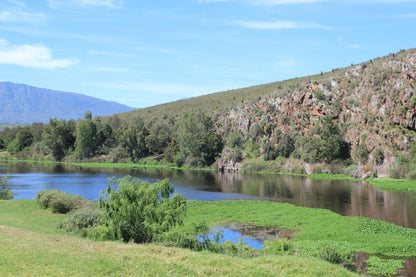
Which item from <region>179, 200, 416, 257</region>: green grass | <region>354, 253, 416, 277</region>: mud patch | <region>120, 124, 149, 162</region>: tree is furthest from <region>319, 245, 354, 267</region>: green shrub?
<region>120, 124, 149, 162</region>: tree

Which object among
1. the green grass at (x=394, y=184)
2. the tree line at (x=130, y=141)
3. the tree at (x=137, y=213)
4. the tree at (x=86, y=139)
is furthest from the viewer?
the tree at (x=86, y=139)

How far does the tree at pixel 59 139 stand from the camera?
13812cm

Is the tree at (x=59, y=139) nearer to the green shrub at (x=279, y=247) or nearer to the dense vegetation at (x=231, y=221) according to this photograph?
the dense vegetation at (x=231, y=221)

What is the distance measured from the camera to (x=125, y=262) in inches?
692

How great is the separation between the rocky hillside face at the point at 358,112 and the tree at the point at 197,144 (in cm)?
859

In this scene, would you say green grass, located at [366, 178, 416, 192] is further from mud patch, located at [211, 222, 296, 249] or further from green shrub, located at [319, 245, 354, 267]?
green shrub, located at [319, 245, 354, 267]

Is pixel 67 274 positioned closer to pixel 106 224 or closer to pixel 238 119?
pixel 106 224

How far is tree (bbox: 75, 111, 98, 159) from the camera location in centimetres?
13362

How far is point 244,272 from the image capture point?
17203 millimetres

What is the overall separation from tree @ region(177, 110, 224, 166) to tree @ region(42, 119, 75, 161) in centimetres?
4859

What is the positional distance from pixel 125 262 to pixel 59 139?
131 m

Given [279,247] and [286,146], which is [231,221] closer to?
[279,247]

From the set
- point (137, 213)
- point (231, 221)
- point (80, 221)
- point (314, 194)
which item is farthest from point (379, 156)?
point (137, 213)

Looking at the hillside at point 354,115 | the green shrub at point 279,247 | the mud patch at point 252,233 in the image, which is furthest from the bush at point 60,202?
the hillside at point 354,115
